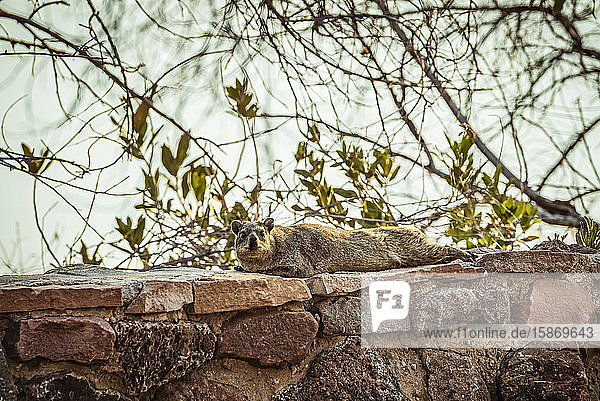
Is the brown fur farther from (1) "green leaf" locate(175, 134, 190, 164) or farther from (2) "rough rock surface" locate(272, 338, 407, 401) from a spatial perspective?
(1) "green leaf" locate(175, 134, 190, 164)

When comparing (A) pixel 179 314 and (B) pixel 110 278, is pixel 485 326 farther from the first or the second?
(B) pixel 110 278

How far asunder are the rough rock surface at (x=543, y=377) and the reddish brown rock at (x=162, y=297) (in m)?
0.99

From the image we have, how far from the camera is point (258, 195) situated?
9.15 feet

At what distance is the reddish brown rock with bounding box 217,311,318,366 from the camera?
1.67 m

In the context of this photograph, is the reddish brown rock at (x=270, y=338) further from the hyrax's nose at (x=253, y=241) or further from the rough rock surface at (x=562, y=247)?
the rough rock surface at (x=562, y=247)

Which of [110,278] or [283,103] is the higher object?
[283,103]

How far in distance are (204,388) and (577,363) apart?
112 cm

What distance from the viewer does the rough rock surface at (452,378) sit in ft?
6.04

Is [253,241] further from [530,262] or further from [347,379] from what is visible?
[530,262]

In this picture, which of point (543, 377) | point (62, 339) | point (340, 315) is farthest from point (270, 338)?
point (543, 377)

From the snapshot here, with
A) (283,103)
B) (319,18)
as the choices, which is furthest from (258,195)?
(319,18)

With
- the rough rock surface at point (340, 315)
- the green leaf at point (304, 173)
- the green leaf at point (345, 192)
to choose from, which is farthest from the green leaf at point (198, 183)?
the rough rock surface at point (340, 315)

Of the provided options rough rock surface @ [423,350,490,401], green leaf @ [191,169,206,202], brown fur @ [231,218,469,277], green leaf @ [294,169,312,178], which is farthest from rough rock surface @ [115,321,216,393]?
green leaf @ [294,169,312,178]

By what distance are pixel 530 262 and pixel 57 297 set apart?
143cm
